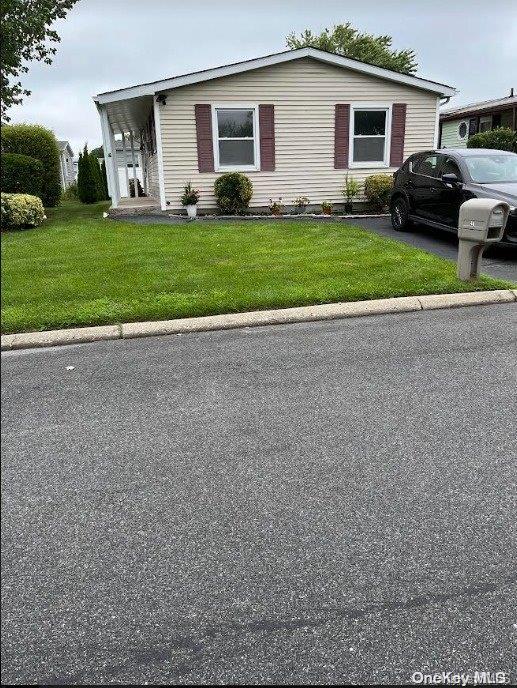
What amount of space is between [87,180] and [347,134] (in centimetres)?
1215

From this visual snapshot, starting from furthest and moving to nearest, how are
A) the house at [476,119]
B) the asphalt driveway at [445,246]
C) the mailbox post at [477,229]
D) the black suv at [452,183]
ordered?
the house at [476,119]
the black suv at [452,183]
the asphalt driveway at [445,246]
the mailbox post at [477,229]

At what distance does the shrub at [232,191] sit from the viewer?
1420cm

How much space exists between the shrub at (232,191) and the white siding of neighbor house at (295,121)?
14.9 inches

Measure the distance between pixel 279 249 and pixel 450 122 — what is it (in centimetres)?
2639

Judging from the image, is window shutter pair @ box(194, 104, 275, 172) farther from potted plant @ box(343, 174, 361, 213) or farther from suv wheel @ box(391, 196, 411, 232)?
suv wheel @ box(391, 196, 411, 232)

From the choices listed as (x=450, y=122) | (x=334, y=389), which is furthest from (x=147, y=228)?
(x=450, y=122)

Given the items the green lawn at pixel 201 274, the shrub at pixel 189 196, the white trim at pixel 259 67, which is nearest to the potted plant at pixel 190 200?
the shrub at pixel 189 196

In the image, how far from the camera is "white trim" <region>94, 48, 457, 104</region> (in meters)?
13.4

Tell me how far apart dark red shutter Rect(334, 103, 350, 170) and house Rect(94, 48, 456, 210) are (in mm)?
26

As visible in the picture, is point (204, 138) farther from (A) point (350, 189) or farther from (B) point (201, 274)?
(B) point (201, 274)

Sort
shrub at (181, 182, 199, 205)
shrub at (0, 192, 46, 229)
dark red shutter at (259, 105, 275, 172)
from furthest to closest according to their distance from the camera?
dark red shutter at (259, 105, 275, 172)
shrub at (181, 182, 199, 205)
shrub at (0, 192, 46, 229)

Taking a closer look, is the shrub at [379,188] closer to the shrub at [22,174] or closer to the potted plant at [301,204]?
the potted plant at [301,204]

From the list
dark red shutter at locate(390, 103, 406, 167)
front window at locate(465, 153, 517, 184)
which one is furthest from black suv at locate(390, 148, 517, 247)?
dark red shutter at locate(390, 103, 406, 167)

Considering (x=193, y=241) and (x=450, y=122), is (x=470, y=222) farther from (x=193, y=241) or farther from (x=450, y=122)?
(x=450, y=122)
